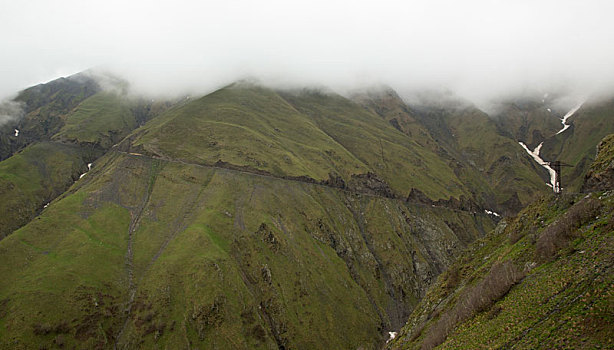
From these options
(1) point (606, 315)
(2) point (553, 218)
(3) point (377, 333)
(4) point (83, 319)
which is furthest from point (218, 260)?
(1) point (606, 315)

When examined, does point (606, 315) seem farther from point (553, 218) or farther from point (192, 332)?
point (192, 332)

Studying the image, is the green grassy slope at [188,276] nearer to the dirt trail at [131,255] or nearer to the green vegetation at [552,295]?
the dirt trail at [131,255]

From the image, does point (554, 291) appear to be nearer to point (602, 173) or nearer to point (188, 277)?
point (602, 173)

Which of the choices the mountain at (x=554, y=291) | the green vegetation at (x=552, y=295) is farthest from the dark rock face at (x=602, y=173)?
the green vegetation at (x=552, y=295)

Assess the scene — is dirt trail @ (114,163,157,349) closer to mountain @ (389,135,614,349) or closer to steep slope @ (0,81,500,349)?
steep slope @ (0,81,500,349)

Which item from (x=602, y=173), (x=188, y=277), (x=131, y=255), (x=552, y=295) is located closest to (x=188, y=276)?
(x=188, y=277)

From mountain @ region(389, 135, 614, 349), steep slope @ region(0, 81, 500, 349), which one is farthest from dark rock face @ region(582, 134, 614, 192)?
steep slope @ region(0, 81, 500, 349)

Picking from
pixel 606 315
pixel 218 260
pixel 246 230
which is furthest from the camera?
pixel 246 230
